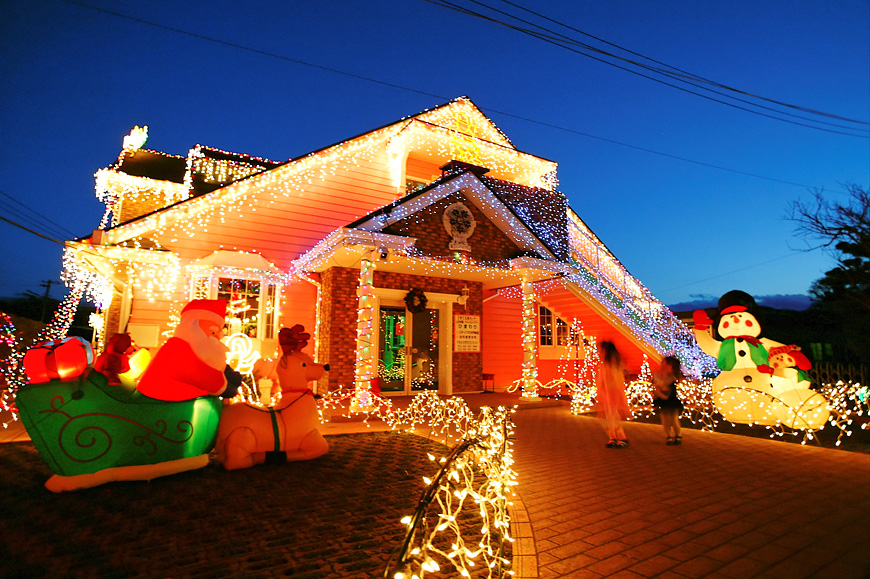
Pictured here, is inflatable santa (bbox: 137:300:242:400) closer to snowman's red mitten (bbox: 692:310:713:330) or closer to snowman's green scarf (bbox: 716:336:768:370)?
snowman's red mitten (bbox: 692:310:713:330)

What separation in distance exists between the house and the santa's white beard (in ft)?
14.7

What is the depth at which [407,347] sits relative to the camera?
12.8 meters

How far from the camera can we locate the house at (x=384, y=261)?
1036 cm

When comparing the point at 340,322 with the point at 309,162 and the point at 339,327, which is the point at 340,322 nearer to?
the point at 339,327

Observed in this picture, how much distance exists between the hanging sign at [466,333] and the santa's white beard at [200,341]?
8.79m

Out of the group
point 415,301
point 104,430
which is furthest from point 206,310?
Result: point 415,301

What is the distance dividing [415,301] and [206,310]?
7.71 m

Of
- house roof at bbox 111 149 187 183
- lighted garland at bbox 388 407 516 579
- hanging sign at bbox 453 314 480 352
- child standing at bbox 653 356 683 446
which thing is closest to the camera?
lighted garland at bbox 388 407 516 579

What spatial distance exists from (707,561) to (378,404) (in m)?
7.07

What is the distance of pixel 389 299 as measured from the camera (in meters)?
12.9

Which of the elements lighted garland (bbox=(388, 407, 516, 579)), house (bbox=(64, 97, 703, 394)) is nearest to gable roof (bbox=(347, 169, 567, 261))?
house (bbox=(64, 97, 703, 394))

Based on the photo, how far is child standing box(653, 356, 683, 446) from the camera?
7.38 meters

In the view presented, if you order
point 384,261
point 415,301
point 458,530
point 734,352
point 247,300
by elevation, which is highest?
point 384,261

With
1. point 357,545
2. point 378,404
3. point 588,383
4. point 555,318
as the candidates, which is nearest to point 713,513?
point 357,545
